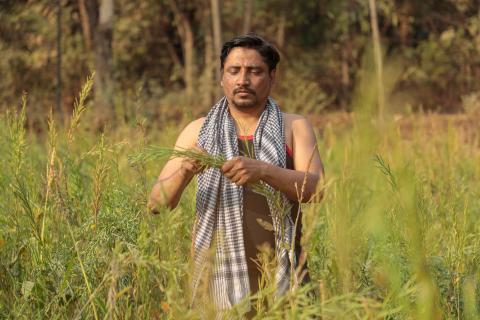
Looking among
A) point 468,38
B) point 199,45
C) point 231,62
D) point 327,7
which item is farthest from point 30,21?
point 231,62

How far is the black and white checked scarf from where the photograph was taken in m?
2.15

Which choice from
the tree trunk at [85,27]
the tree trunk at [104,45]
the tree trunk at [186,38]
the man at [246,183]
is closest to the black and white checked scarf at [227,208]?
the man at [246,183]

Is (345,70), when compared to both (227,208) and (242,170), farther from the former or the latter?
(242,170)

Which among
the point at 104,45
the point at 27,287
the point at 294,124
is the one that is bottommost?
the point at 27,287

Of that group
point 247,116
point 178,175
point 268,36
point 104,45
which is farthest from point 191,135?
point 268,36

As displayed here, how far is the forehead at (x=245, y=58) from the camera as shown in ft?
7.50

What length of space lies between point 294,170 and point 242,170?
30cm

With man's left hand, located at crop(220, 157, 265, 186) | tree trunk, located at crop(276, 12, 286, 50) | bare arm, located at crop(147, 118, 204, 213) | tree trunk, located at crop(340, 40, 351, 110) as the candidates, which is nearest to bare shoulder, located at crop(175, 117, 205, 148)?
bare arm, located at crop(147, 118, 204, 213)

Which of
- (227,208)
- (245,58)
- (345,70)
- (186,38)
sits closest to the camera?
(227,208)

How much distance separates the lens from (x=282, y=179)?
78.7 inches

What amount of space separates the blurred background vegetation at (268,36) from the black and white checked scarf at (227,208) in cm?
1321

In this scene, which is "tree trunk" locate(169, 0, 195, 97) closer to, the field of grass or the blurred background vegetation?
the blurred background vegetation

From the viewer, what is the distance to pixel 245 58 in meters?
2.29

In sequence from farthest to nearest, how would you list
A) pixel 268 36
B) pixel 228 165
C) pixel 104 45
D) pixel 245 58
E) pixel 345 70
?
pixel 268 36
pixel 345 70
pixel 104 45
pixel 245 58
pixel 228 165
